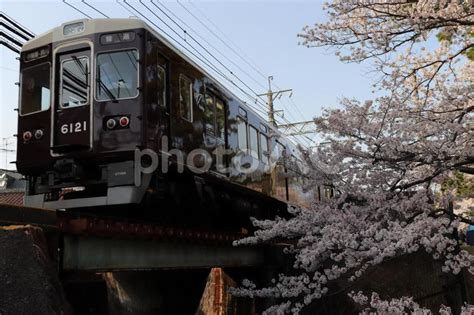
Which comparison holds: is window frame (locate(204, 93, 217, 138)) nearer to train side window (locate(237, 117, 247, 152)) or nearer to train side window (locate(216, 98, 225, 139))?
train side window (locate(216, 98, 225, 139))

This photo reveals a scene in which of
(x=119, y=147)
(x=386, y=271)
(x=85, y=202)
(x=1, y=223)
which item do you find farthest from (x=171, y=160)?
(x=386, y=271)

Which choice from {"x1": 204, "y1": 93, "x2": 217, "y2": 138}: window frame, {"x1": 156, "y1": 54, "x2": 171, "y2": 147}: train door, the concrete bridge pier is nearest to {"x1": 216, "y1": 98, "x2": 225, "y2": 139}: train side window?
{"x1": 204, "y1": 93, "x2": 217, "y2": 138}: window frame

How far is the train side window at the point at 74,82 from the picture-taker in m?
6.74

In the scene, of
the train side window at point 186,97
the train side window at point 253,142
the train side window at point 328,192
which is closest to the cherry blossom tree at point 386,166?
the train side window at point 328,192

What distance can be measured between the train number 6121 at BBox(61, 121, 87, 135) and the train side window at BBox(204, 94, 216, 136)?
2.10 meters

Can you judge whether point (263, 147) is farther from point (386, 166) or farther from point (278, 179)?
point (386, 166)

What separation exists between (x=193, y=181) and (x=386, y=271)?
568 centimetres

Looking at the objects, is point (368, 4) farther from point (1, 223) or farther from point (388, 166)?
point (1, 223)

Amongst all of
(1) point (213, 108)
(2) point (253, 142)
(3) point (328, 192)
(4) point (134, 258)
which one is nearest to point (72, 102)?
(4) point (134, 258)

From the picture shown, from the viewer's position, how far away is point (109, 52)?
6.68m

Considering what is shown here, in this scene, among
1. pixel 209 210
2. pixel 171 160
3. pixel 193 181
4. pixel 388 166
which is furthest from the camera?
pixel 209 210

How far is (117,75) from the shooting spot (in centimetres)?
670

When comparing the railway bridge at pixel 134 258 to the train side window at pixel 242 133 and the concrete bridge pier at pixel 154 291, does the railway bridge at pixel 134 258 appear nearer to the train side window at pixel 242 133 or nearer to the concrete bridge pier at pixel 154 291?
the concrete bridge pier at pixel 154 291

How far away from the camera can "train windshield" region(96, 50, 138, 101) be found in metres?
6.56
